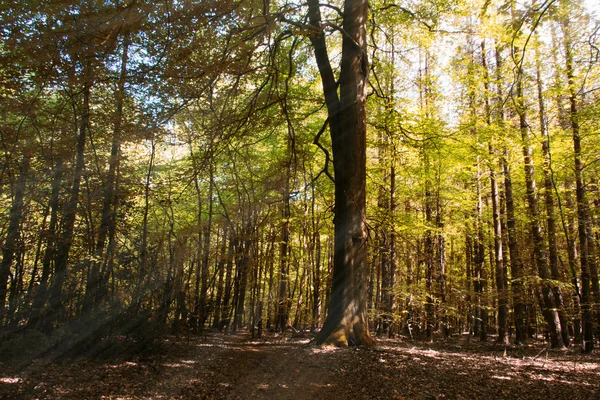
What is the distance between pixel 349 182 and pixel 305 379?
362 cm

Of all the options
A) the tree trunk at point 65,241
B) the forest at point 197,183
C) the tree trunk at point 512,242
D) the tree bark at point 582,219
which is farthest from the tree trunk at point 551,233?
the tree trunk at point 65,241

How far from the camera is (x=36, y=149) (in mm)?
7805

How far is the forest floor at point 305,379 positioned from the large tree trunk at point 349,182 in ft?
1.84

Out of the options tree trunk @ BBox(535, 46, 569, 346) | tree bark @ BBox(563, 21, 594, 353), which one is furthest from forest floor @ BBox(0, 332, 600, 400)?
tree trunk @ BBox(535, 46, 569, 346)

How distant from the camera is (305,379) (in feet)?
17.3

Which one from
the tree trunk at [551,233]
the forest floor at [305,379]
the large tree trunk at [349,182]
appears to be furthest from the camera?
the tree trunk at [551,233]

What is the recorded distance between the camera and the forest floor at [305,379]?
185 inches

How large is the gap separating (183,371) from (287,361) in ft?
6.30

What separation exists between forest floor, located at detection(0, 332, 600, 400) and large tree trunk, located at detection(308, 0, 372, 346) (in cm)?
56

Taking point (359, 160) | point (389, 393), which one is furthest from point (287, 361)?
point (359, 160)

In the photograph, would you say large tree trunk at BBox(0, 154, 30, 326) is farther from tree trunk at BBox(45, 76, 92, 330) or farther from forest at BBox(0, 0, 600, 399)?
tree trunk at BBox(45, 76, 92, 330)

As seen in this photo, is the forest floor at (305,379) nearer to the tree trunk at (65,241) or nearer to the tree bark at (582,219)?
the tree trunk at (65,241)

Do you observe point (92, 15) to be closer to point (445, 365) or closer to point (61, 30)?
point (61, 30)

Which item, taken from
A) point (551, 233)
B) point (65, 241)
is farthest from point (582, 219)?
point (65, 241)
